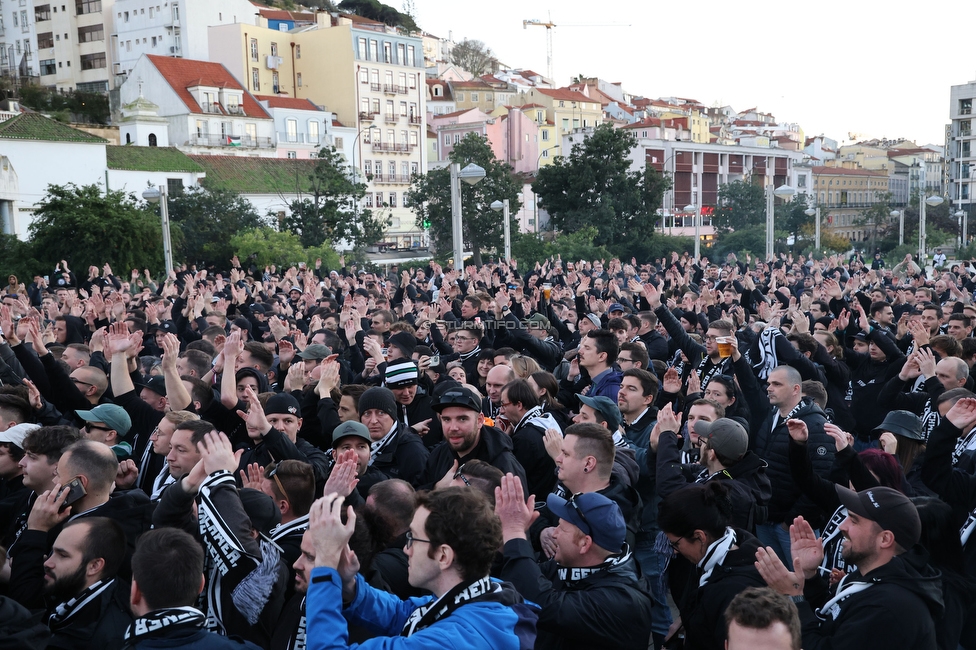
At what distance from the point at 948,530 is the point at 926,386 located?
3451 millimetres

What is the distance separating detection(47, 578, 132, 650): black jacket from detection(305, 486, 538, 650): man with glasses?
102 cm

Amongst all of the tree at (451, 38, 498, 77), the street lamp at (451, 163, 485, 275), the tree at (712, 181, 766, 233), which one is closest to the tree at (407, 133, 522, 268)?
the tree at (712, 181, 766, 233)

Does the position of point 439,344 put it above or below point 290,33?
below

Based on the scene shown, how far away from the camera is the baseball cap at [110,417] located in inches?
212

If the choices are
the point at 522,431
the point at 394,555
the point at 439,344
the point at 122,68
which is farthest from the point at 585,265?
the point at 122,68

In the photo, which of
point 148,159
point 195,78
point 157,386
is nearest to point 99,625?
point 157,386

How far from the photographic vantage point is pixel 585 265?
27250 mm

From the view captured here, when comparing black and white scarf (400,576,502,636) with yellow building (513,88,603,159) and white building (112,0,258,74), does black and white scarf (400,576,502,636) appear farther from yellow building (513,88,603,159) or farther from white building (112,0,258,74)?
yellow building (513,88,603,159)

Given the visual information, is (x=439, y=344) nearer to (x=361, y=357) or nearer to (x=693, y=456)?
(x=361, y=357)

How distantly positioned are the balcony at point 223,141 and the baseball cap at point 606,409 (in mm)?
51318

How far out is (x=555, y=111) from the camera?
258 feet

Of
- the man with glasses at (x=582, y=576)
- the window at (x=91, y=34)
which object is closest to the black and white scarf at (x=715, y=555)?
the man with glasses at (x=582, y=576)

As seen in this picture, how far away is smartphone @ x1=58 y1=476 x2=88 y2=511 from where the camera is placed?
411 centimetres

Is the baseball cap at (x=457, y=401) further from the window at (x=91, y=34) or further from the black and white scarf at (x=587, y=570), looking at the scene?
the window at (x=91, y=34)
